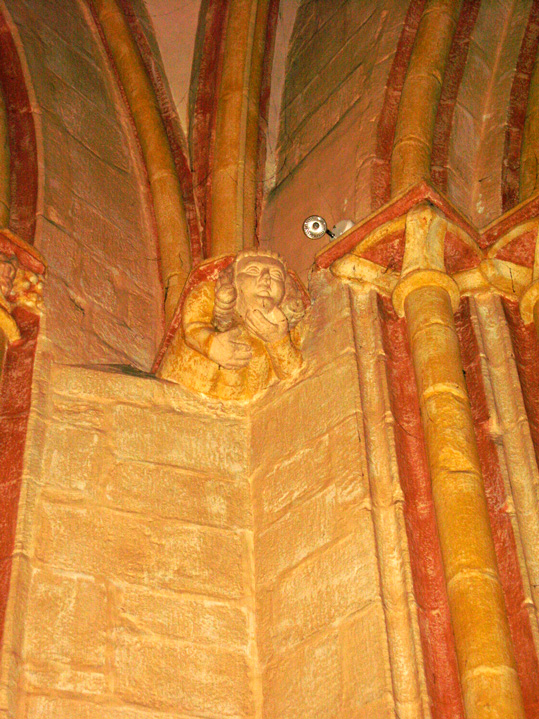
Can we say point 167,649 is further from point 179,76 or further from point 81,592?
point 179,76

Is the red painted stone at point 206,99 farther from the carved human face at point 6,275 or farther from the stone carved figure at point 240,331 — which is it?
the carved human face at point 6,275

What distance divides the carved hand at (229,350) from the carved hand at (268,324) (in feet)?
0.26

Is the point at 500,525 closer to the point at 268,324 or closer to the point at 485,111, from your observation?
the point at 268,324

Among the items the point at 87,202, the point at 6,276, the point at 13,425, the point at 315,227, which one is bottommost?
the point at 13,425

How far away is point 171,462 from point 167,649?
28.5 inches

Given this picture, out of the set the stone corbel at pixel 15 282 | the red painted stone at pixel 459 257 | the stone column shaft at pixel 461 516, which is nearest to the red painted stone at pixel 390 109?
the red painted stone at pixel 459 257

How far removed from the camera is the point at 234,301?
156 inches

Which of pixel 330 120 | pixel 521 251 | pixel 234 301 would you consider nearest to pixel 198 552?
pixel 234 301

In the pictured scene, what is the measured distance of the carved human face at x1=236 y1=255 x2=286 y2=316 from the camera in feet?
12.9

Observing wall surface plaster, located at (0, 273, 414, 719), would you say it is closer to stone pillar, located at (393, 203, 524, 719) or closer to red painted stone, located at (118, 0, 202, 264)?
stone pillar, located at (393, 203, 524, 719)

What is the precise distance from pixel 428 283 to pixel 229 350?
0.78 metres

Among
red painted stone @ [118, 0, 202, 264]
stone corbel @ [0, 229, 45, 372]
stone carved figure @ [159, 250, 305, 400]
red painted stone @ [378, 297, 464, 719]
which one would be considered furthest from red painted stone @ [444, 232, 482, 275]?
stone corbel @ [0, 229, 45, 372]

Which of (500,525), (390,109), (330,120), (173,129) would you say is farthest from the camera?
(173,129)

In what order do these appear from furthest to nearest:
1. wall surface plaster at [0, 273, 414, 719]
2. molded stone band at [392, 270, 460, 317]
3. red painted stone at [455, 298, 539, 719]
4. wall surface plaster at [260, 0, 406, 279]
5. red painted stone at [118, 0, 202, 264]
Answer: red painted stone at [118, 0, 202, 264] < wall surface plaster at [260, 0, 406, 279] < molded stone band at [392, 270, 460, 317] < wall surface plaster at [0, 273, 414, 719] < red painted stone at [455, 298, 539, 719]
